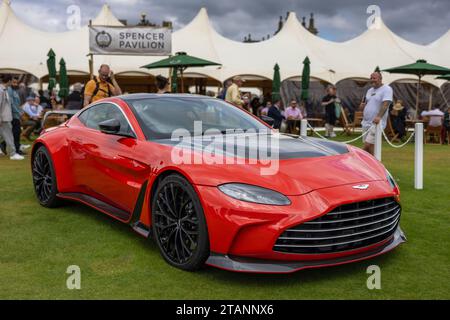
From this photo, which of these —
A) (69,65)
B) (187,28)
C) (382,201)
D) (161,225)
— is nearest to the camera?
(382,201)

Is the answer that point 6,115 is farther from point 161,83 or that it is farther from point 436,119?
point 436,119

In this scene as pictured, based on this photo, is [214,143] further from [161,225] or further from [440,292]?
[440,292]

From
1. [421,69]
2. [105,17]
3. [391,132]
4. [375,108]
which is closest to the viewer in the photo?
[375,108]

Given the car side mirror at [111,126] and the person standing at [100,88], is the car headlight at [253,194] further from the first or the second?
the person standing at [100,88]

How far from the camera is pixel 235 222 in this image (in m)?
3.27

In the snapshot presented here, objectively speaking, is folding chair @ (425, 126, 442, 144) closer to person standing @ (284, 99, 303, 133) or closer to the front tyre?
Result: person standing @ (284, 99, 303, 133)

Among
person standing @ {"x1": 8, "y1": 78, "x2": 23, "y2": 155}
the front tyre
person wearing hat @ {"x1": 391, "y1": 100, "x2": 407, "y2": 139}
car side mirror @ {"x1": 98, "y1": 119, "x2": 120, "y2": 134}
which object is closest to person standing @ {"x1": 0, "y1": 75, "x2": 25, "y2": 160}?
person standing @ {"x1": 8, "y1": 78, "x2": 23, "y2": 155}

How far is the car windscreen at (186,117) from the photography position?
14.9 ft

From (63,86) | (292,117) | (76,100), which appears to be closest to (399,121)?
(292,117)

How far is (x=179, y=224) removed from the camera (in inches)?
146

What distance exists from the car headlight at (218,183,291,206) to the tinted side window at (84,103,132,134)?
153 centimetres

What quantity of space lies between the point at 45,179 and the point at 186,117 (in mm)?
2195

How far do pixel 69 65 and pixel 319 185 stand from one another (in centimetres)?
2199

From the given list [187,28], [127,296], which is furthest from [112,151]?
[187,28]
